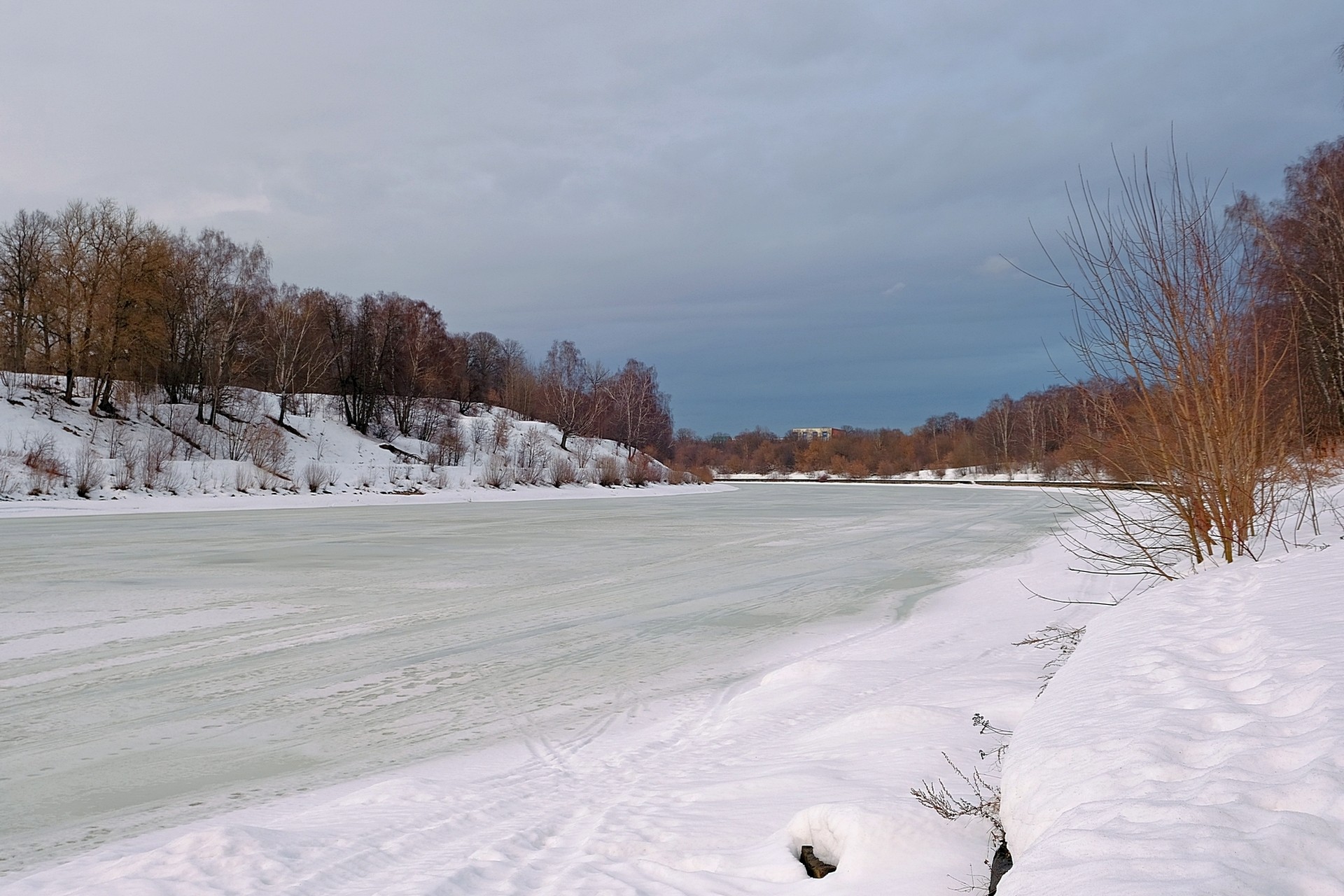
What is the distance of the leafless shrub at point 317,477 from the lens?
31.5 meters

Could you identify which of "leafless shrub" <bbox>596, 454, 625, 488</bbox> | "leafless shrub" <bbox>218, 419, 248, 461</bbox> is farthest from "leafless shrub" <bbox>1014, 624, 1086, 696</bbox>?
"leafless shrub" <bbox>596, 454, 625, 488</bbox>

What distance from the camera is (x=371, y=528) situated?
19.2 m

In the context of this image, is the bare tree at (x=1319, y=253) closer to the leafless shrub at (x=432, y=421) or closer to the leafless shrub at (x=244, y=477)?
the leafless shrub at (x=244, y=477)

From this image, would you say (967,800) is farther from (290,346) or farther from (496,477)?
(290,346)

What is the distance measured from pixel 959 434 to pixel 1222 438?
319 feet

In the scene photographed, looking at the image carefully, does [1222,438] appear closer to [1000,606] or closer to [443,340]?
[1000,606]

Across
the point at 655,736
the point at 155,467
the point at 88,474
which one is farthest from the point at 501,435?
the point at 655,736

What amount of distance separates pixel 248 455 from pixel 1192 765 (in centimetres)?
3524

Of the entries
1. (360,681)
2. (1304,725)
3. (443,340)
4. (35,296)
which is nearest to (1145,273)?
(1304,725)

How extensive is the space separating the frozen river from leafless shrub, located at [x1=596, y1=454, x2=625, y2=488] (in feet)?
95.0

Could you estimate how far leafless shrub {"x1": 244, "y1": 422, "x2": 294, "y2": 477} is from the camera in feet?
103

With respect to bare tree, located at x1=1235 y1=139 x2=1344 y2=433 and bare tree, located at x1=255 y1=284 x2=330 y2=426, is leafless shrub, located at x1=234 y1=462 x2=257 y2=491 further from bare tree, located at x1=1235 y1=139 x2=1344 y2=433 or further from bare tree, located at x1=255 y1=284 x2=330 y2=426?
bare tree, located at x1=1235 y1=139 x2=1344 y2=433

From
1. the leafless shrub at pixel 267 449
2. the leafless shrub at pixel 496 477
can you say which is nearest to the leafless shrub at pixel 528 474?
the leafless shrub at pixel 496 477

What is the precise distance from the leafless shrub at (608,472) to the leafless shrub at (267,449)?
16034 millimetres
